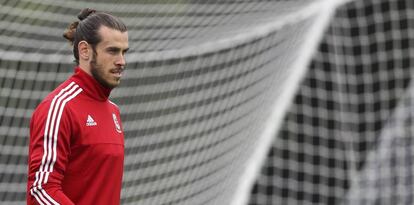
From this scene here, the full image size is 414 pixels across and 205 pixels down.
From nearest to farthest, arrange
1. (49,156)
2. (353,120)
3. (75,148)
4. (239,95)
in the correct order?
(49,156), (75,148), (239,95), (353,120)

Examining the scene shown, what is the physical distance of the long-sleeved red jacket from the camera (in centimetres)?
286

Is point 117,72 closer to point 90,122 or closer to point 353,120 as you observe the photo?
point 90,122

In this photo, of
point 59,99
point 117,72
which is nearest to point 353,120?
point 117,72

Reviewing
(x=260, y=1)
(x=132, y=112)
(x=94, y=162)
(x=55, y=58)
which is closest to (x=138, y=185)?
(x=132, y=112)

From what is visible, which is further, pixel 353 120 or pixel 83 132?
pixel 353 120

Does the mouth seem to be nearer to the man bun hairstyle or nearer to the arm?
the man bun hairstyle

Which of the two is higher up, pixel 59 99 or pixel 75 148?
pixel 59 99

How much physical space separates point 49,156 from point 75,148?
12 centimetres

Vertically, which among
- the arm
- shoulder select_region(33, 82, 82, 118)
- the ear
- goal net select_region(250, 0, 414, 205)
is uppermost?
the ear

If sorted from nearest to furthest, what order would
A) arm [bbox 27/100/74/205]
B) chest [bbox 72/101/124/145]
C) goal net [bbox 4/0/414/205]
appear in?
arm [bbox 27/100/74/205]
chest [bbox 72/101/124/145]
goal net [bbox 4/0/414/205]

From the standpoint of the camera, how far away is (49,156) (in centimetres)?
285

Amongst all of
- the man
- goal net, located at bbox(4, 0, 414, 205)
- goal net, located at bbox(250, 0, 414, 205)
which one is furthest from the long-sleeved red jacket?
goal net, located at bbox(250, 0, 414, 205)

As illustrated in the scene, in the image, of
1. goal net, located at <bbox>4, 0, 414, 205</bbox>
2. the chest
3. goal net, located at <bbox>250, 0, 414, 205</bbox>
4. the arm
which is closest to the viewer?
the arm

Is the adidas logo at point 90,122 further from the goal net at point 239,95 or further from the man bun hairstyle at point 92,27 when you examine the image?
the goal net at point 239,95
